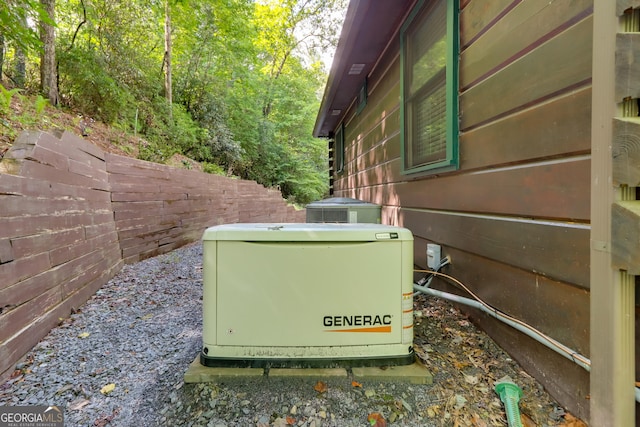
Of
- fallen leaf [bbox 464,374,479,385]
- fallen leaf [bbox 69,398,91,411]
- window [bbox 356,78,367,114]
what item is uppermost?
window [bbox 356,78,367,114]

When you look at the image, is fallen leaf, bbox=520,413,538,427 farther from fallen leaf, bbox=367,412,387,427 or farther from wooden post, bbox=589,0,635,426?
fallen leaf, bbox=367,412,387,427

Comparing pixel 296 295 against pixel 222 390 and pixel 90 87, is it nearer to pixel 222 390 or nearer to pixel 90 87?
pixel 222 390

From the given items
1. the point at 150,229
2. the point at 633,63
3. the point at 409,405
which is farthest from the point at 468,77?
the point at 150,229

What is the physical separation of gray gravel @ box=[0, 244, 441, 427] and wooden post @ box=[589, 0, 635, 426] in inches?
24.8

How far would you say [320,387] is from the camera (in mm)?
1489

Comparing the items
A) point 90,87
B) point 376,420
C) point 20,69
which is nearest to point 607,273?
point 376,420

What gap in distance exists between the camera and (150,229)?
4.21m

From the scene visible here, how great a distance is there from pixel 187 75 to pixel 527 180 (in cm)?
1176

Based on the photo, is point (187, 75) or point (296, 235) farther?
point (187, 75)

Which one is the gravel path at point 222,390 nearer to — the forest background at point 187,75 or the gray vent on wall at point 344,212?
the gray vent on wall at point 344,212

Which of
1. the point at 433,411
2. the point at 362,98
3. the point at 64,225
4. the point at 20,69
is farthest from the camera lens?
the point at 20,69

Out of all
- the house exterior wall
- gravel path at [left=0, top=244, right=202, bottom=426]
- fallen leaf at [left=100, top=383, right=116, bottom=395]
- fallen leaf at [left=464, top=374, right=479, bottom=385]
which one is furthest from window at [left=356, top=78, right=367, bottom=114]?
fallen leaf at [left=100, top=383, right=116, bottom=395]

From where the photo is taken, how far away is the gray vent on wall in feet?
12.4

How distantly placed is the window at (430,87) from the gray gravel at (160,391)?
5.14 ft
